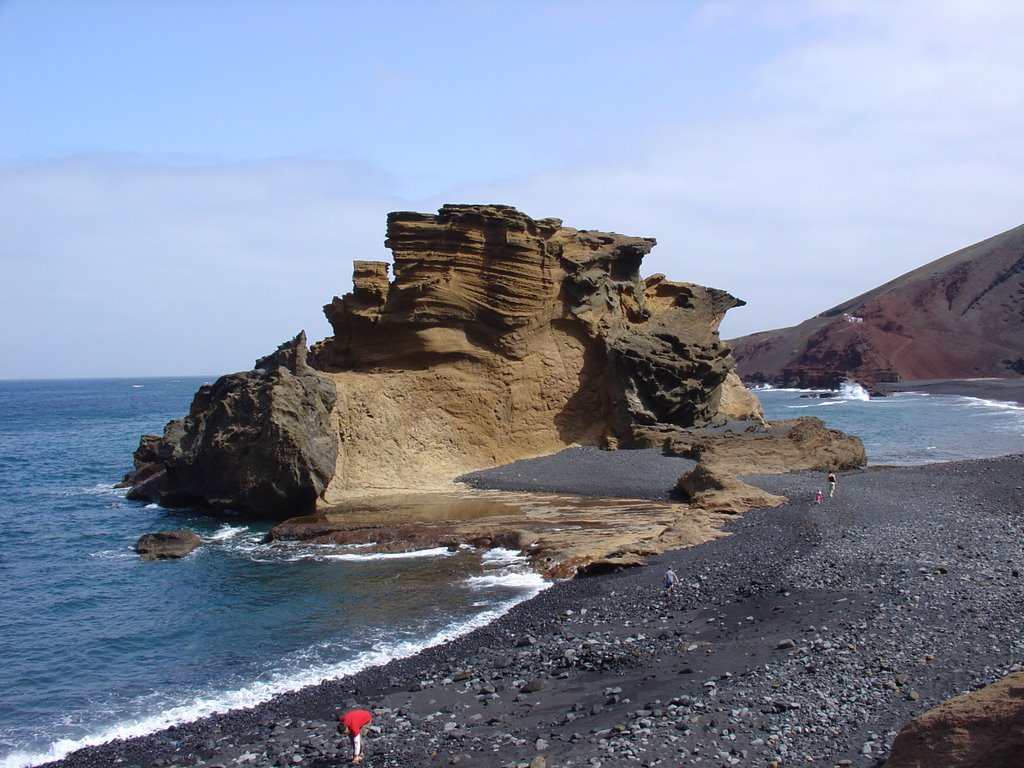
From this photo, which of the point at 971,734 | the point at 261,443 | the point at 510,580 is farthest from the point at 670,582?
the point at 261,443

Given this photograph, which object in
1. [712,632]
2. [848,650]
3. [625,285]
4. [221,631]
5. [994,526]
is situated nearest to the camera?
[848,650]

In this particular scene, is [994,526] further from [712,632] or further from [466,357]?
[466,357]

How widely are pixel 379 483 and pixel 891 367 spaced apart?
91.1m

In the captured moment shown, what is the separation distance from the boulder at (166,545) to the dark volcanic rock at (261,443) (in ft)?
10.5

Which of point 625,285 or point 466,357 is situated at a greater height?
point 625,285

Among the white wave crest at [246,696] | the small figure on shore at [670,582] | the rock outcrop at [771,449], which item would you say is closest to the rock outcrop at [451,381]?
the rock outcrop at [771,449]

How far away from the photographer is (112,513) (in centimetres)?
2811

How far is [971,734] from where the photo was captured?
21.1 ft

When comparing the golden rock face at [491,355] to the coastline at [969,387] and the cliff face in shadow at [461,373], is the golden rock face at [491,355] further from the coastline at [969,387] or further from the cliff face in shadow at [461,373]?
the coastline at [969,387]

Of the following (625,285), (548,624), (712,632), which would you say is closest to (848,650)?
(712,632)

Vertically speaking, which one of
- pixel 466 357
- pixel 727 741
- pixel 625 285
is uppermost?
pixel 625 285

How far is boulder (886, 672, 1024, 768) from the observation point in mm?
6113

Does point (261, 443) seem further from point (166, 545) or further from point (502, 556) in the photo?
point (502, 556)

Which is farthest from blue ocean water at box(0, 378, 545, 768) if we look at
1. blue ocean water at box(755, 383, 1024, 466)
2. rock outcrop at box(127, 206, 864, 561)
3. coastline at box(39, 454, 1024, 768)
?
blue ocean water at box(755, 383, 1024, 466)
